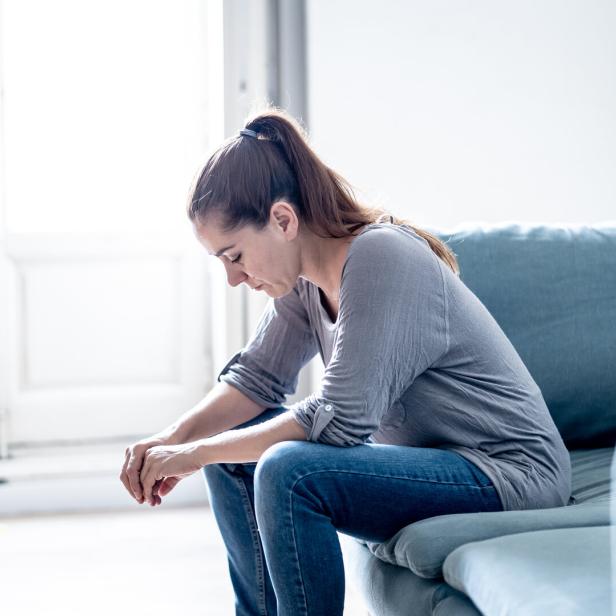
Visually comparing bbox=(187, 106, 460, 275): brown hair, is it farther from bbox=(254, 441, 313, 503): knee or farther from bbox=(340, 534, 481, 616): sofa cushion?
bbox=(340, 534, 481, 616): sofa cushion

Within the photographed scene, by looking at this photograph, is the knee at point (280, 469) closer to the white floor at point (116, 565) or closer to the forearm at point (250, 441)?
the forearm at point (250, 441)

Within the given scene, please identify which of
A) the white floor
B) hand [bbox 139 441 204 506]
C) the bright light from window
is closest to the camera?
hand [bbox 139 441 204 506]

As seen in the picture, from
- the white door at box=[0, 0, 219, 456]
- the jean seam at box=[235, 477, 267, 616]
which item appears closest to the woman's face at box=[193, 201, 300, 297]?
the jean seam at box=[235, 477, 267, 616]

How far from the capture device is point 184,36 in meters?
3.08

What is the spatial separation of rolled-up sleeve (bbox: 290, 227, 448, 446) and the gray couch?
0.60 feet

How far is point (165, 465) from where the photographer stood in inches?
58.0

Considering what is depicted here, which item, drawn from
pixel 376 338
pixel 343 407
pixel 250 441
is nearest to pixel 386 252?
pixel 376 338

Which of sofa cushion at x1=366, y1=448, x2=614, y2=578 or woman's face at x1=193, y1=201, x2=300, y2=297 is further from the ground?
woman's face at x1=193, y1=201, x2=300, y2=297

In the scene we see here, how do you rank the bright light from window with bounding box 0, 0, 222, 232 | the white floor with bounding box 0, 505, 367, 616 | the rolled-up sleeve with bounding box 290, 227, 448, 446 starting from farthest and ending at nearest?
1. the bright light from window with bounding box 0, 0, 222, 232
2. the white floor with bounding box 0, 505, 367, 616
3. the rolled-up sleeve with bounding box 290, 227, 448, 446

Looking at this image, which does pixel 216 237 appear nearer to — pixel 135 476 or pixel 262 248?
pixel 262 248

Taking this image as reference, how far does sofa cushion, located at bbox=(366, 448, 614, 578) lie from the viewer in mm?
1267

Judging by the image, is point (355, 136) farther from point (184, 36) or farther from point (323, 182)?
point (323, 182)

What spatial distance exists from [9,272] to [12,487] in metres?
0.69

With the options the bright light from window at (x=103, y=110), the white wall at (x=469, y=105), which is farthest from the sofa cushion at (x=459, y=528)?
the bright light from window at (x=103, y=110)
